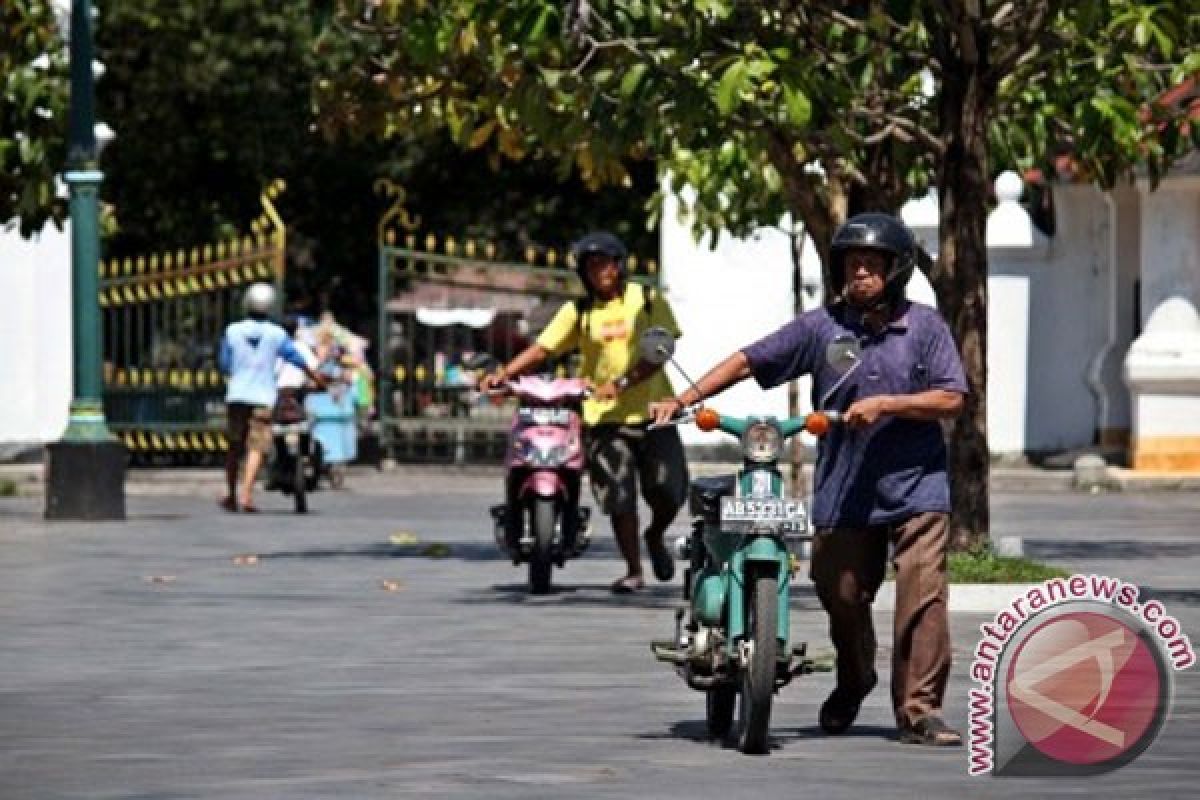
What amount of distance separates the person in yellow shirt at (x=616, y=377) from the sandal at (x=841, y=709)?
23.3 ft

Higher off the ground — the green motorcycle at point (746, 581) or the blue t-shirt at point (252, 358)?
the blue t-shirt at point (252, 358)

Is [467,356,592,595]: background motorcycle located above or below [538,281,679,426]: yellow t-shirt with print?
below

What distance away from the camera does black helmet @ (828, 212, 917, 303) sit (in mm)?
12935

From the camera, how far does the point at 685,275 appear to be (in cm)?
4147

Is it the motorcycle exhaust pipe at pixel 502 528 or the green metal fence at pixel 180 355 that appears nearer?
the motorcycle exhaust pipe at pixel 502 528

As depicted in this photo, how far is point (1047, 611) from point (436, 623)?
7.55m

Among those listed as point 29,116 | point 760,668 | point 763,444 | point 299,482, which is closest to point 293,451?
point 299,482

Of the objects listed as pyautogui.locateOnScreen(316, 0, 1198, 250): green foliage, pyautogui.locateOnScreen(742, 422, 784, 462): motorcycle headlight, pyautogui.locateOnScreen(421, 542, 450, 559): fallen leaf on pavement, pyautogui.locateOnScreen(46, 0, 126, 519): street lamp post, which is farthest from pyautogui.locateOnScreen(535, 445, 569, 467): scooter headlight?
pyautogui.locateOnScreen(46, 0, 126, 519): street lamp post

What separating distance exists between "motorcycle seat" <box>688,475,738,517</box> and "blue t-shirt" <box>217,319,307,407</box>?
17803 millimetres

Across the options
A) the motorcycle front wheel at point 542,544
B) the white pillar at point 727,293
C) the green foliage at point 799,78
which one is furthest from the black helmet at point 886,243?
the white pillar at point 727,293

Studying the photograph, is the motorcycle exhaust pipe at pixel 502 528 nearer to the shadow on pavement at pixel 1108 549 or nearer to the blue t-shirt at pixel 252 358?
the shadow on pavement at pixel 1108 549

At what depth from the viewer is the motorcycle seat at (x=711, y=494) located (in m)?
13.1

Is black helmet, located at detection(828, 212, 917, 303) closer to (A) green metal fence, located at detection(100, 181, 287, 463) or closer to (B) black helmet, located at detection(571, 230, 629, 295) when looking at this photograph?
(B) black helmet, located at detection(571, 230, 629, 295)

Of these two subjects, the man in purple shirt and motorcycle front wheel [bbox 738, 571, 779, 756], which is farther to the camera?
the man in purple shirt
